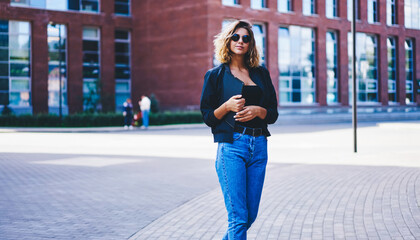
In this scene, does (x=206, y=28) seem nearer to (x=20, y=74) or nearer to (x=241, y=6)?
(x=241, y=6)

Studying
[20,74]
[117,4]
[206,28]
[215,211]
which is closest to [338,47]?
[206,28]

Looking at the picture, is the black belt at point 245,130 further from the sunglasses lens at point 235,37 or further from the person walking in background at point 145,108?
the person walking in background at point 145,108

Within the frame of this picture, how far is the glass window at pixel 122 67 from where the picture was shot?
4381 centimetres

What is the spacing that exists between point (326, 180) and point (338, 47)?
39362 mm

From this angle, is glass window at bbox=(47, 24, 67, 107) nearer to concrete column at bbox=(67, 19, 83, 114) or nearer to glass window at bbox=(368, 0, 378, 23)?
concrete column at bbox=(67, 19, 83, 114)

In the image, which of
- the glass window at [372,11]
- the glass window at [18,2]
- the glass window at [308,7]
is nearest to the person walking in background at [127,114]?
the glass window at [18,2]

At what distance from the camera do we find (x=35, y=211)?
6867 millimetres

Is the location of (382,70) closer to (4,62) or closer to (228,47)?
(4,62)

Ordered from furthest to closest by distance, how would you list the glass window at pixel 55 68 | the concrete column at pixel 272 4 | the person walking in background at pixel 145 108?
the concrete column at pixel 272 4 < the glass window at pixel 55 68 < the person walking in background at pixel 145 108

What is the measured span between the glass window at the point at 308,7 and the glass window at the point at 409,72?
47.4 ft

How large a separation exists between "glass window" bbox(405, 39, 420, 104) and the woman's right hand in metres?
53.4

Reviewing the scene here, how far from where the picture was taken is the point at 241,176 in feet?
12.2

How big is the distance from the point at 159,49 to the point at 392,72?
2475cm

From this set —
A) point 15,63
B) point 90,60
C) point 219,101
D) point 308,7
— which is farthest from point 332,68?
point 219,101
